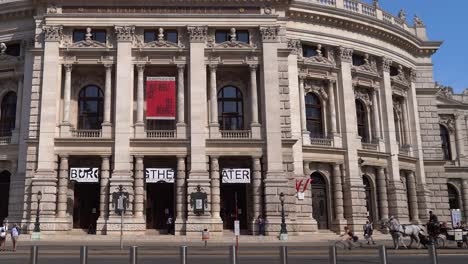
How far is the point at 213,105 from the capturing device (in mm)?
41469

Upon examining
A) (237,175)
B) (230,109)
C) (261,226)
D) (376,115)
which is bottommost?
(261,226)

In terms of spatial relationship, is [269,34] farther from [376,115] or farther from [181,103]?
[376,115]

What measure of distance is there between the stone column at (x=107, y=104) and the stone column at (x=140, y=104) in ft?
7.33

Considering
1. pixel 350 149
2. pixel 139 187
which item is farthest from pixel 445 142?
pixel 139 187

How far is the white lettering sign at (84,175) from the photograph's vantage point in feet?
129

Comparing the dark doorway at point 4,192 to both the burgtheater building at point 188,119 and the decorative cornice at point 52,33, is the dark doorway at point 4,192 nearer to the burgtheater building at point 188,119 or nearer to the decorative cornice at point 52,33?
the burgtheater building at point 188,119

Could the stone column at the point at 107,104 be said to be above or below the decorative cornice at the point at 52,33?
below

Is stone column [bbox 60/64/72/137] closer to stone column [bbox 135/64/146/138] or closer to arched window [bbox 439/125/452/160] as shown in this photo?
stone column [bbox 135/64/146/138]

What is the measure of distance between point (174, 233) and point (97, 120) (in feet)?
39.7

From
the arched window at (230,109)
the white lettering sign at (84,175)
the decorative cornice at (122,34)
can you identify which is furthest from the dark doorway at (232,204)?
the decorative cornice at (122,34)

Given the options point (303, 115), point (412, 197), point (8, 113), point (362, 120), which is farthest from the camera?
point (412, 197)

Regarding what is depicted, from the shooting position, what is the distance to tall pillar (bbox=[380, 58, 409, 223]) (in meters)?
47.3

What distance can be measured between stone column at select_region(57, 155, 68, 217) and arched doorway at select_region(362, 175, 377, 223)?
26.6 metres

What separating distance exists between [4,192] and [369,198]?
1299 inches
